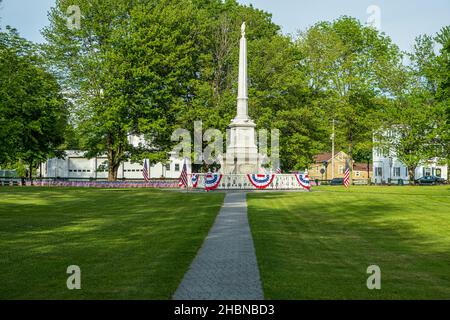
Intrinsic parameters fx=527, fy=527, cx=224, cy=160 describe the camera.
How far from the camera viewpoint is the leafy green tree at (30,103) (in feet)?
137

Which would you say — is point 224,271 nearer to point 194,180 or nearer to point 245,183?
point 245,183

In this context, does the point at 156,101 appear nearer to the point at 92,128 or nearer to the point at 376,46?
the point at 92,128

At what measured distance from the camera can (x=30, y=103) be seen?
47.7 metres

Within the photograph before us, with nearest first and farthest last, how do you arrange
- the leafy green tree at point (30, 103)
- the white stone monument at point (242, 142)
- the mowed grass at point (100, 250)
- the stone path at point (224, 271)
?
the stone path at point (224, 271) < the mowed grass at point (100, 250) < the leafy green tree at point (30, 103) < the white stone monument at point (242, 142)

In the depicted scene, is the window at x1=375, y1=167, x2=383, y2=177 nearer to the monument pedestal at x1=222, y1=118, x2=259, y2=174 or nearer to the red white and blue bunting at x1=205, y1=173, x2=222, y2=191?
the monument pedestal at x1=222, y1=118, x2=259, y2=174

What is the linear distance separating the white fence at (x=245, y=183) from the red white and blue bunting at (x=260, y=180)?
0.80 ft

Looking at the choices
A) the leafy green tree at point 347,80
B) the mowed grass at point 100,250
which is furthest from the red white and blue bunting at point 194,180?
the leafy green tree at point 347,80

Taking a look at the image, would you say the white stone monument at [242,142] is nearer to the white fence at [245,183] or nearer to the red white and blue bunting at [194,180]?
the white fence at [245,183]

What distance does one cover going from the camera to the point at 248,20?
60.1 meters

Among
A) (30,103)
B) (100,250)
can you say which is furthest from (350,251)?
(30,103)

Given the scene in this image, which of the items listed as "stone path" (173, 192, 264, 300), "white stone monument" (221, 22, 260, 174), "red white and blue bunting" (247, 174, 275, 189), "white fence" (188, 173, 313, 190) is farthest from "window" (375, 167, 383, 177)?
"stone path" (173, 192, 264, 300)

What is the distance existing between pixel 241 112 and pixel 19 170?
4945 cm

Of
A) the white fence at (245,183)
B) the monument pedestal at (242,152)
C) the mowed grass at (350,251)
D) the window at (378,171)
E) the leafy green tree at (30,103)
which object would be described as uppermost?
the leafy green tree at (30,103)
